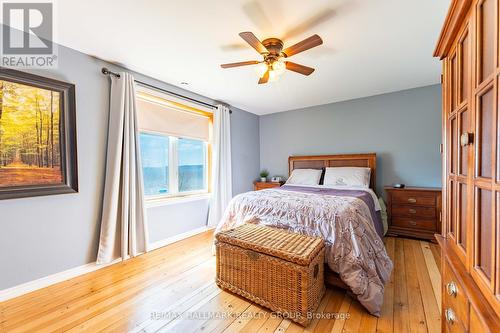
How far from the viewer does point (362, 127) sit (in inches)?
150

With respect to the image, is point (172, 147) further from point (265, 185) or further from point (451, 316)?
point (451, 316)

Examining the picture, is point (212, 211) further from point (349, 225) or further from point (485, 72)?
point (485, 72)

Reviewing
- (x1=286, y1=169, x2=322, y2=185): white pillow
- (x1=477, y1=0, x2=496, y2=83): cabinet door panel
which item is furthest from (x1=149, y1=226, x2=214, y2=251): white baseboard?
(x1=477, y1=0, x2=496, y2=83): cabinet door panel

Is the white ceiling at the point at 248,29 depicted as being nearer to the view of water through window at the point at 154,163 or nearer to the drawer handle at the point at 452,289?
the view of water through window at the point at 154,163

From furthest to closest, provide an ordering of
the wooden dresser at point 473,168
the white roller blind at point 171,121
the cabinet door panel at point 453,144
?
the white roller blind at point 171,121, the cabinet door panel at point 453,144, the wooden dresser at point 473,168

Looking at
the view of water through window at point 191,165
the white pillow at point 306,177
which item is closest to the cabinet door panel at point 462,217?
the white pillow at point 306,177

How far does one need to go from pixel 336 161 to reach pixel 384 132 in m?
0.90

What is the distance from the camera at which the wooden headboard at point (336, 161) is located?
3.57m

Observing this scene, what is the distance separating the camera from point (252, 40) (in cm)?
172

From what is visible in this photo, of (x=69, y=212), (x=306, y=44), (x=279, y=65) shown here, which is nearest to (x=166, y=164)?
(x=69, y=212)

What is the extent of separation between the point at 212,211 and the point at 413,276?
2.79 metres

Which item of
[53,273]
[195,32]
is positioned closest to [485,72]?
[195,32]

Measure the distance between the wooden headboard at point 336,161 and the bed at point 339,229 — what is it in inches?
65.0

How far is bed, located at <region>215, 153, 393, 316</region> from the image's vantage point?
166 cm
